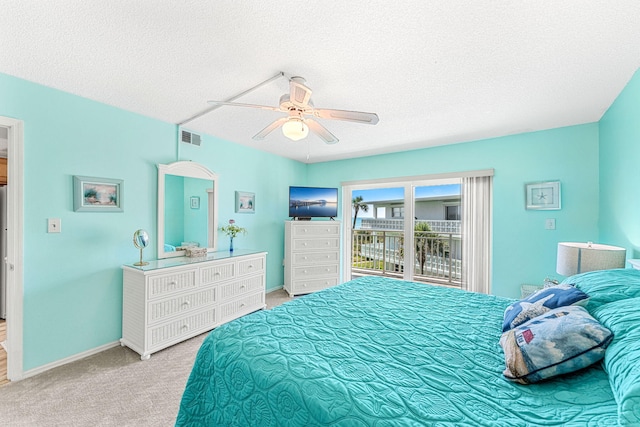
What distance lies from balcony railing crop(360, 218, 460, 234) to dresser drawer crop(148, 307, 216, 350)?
2.92 m

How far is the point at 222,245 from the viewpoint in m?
3.55

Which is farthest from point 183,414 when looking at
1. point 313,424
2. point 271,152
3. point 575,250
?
point 271,152

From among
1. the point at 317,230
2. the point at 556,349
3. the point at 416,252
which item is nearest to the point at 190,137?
the point at 317,230

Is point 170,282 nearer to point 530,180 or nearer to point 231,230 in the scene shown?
point 231,230

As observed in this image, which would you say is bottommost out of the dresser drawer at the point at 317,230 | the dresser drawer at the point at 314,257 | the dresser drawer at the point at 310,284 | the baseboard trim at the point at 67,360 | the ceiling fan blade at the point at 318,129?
the baseboard trim at the point at 67,360

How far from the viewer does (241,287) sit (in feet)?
10.6

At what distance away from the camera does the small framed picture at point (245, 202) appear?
3760 mm

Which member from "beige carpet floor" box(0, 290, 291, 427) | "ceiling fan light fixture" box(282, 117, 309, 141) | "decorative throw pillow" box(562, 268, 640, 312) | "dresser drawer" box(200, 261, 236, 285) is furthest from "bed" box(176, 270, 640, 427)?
"dresser drawer" box(200, 261, 236, 285)

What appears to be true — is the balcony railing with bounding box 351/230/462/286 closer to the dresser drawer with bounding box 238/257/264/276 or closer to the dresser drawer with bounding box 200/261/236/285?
the dresser drawer with bounding box 238/257/264/276

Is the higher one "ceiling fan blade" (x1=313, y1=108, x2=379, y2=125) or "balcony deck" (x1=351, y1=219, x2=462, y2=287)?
"ceiling fan blade" (x1=313, y1=108, x2=379, y2=125)

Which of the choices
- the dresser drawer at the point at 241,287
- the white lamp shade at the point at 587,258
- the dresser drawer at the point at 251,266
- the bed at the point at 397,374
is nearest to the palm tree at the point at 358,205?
the dresser drawer at the point at 251,266

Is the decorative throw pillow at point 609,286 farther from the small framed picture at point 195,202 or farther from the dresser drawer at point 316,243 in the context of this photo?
the small framed picture at point 195,202

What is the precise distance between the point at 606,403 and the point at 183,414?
1.62 metres

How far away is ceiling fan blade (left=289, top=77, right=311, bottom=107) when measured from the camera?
1679 mm
